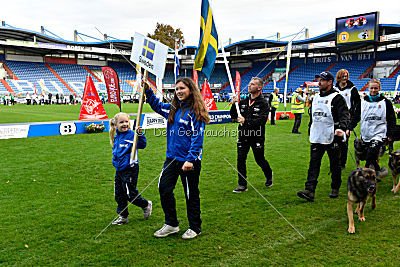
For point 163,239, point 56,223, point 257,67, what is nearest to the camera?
point 163,239

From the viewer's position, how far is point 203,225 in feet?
13.4

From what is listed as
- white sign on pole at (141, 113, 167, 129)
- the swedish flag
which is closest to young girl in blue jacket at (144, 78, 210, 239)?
the swedish flag

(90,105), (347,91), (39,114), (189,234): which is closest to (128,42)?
(39,114)

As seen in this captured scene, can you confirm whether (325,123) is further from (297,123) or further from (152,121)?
(152,121)

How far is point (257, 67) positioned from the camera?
58.1 meters

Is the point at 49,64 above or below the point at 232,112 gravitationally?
above

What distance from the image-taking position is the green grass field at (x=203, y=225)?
326 cm

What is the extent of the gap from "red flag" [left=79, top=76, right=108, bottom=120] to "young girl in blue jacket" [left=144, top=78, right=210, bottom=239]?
465 inches

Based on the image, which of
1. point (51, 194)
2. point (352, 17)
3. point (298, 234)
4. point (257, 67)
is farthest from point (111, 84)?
point (257, 67)

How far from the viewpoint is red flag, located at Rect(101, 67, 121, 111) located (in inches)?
556

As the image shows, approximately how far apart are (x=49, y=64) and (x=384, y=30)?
5173 cm

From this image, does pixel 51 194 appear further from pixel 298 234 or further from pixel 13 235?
pixel 298 234

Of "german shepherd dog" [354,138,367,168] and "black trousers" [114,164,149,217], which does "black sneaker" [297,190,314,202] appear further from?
"black trousers" [114,164,149,217]

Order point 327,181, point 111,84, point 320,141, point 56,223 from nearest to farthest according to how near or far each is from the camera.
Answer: point 56,223, point 320,141, point 327,181, point 111,84
